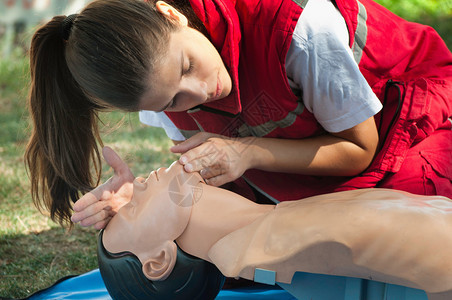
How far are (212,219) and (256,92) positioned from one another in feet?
1.68

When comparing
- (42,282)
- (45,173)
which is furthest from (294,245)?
(42,282)

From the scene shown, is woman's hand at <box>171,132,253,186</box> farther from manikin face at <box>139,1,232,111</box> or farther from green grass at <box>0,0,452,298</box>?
green grass at <box>0,0,452,298</box>

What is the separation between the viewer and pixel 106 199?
6.09 feet

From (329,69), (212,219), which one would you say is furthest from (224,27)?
(212,219)

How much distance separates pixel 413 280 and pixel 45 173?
140 cm

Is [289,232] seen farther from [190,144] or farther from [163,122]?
[163,122]

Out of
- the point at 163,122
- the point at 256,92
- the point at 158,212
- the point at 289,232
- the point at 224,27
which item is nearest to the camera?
the point at 289,232

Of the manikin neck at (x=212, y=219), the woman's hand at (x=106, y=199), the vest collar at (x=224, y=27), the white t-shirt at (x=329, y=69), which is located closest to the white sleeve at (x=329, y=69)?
the white t-shirt at (x=329, y=69)

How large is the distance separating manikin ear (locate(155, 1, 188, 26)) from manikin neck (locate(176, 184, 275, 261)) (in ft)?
1.72

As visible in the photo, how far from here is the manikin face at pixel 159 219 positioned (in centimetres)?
170

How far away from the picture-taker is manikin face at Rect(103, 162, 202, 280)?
170cm

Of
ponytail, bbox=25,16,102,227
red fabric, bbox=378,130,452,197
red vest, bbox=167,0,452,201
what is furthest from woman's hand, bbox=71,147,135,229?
red fabric, bbox=378,130,452,197

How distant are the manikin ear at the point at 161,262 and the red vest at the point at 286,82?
21.1 inches

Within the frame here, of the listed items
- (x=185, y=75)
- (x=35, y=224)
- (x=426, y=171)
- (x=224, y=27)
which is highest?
(x=224, y=27)
